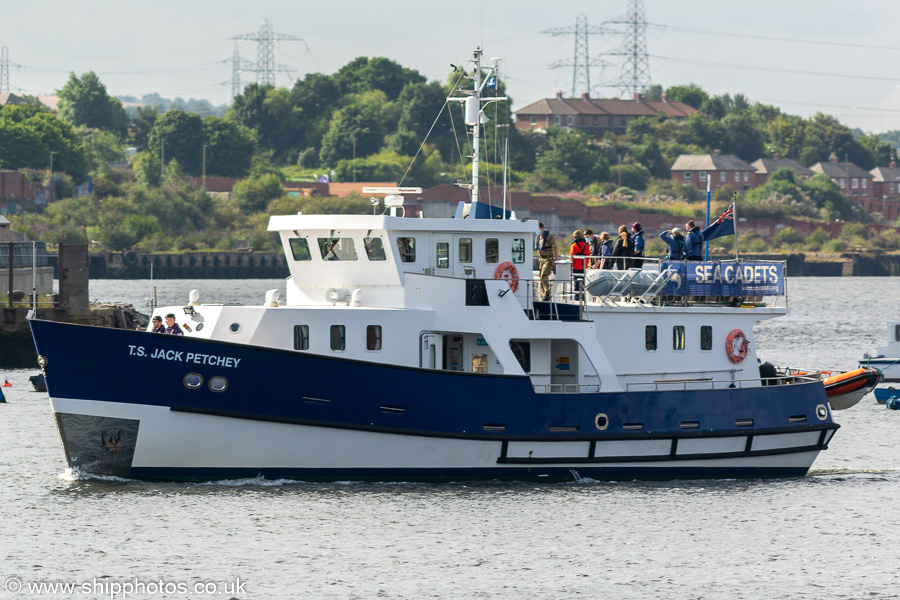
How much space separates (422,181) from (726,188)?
152 ft

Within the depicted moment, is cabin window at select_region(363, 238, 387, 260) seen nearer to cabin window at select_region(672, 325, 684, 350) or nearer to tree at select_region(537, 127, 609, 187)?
cabin window at select_region(672, 325, 684, 350)

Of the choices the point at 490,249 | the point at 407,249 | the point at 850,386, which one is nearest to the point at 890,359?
the point at 850,386

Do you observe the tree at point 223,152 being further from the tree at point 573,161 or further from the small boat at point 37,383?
the small boat at point 37,383

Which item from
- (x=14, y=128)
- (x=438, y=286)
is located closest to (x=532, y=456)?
(x=438, y=286)

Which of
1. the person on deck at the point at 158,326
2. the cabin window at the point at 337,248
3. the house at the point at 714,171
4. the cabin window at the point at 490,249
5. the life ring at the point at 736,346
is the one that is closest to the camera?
the person on deck at the point at 158,326

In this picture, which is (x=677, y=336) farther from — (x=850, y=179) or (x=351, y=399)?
(x=850, y=179)

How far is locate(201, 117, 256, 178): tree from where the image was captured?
519ft

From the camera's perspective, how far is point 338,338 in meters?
22.0

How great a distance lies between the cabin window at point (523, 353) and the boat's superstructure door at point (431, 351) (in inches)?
53.8

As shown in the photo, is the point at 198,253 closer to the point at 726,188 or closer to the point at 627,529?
the point at 726,188

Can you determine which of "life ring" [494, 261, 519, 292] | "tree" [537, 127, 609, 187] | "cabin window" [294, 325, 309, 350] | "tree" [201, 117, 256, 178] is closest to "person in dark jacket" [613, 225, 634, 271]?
"life ring" [494, 261, 519, 292]

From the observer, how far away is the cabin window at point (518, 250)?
2338 cm

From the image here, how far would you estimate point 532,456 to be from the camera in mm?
22250

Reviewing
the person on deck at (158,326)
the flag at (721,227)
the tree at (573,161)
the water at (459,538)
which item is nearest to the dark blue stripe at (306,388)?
the water at (459,538)
